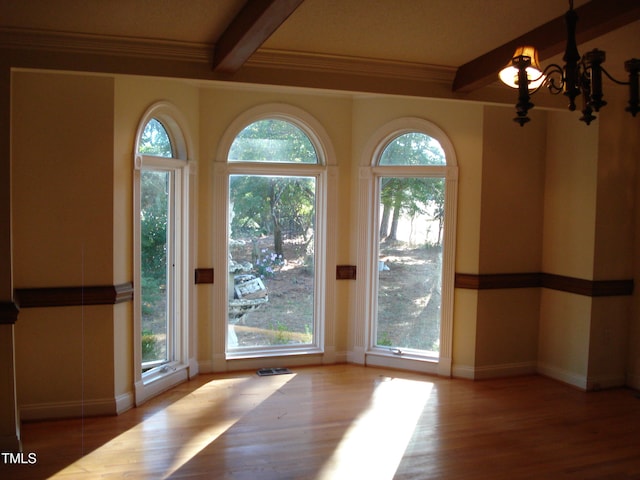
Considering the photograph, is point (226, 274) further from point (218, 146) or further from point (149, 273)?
point (218, 146)

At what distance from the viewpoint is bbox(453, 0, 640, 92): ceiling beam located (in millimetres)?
3027

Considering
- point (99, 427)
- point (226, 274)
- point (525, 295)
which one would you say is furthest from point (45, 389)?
point (525, 295)

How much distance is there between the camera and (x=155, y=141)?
4.90 metres

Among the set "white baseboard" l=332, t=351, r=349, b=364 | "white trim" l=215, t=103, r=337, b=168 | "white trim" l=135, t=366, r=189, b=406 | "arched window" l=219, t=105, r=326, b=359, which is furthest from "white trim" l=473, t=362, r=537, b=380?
"white trim" l=135, t=366, r=189, b=406

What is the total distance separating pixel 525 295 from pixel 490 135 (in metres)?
1.50

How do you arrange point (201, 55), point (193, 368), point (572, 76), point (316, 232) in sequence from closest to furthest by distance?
point (572, 76)
point (201, 55)
point (193, 368)
point (316, 232)

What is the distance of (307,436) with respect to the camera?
4.05m

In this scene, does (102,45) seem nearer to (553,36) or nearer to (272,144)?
(272,144)

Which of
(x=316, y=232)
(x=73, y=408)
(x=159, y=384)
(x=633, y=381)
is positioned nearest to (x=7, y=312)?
(x=73, y=408)

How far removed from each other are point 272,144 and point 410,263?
1.71m

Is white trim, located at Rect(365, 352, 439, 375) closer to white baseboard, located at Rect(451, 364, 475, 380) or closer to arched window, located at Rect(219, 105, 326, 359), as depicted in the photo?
white baseboard, located at Rect(451, 364, 475, 380)

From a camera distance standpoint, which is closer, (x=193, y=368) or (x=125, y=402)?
(x=125, y=402)

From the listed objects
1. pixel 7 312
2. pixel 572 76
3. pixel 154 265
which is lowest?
pixel 7 312

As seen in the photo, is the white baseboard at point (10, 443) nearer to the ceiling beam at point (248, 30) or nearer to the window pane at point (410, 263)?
the ceiling beam at point (248, 30)
